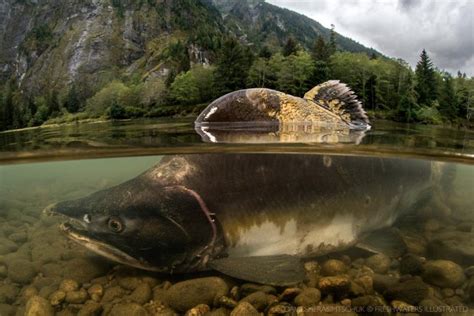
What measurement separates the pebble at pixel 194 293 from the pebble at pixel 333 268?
128cm

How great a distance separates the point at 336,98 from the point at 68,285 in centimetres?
536

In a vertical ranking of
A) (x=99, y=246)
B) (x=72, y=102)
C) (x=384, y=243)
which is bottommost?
(x=384, y=243)

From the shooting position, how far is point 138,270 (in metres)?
4.63

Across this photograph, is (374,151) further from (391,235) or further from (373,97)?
(373,97)

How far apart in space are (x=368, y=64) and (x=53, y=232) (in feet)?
43.2

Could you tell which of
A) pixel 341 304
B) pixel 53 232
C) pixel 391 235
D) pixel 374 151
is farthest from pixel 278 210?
pixel 53 232

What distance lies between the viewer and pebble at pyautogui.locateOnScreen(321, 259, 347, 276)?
4.74 metres

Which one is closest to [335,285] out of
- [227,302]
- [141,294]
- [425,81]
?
[227,302]

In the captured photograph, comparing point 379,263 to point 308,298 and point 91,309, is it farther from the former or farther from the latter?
point 91,309

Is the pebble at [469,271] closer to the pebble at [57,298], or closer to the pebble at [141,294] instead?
→ the pebble at [141,294]

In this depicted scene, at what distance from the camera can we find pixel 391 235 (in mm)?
5773

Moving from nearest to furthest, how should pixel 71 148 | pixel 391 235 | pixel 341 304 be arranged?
pixel 341 304 → pixel 391 235 → pixel 71 148

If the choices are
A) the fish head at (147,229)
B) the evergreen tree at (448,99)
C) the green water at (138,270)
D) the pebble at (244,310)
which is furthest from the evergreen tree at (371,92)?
the pebble at (244,310)

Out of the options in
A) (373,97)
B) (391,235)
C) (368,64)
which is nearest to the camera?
(391,235)
